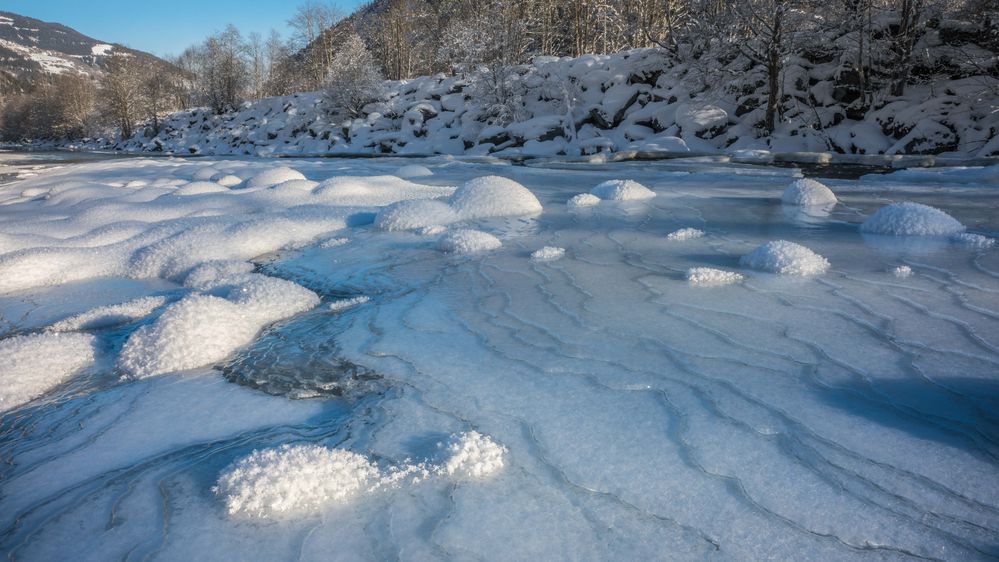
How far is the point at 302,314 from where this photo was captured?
A: 2338 millimetres

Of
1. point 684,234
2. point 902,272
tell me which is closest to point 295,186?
point 684,234

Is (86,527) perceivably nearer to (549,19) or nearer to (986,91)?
(986,91)

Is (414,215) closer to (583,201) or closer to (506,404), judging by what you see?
→ (583,201)

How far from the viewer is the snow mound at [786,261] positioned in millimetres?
2617

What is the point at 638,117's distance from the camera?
1386 cm

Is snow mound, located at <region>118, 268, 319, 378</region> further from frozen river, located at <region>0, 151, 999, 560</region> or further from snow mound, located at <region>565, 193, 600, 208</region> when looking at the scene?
snow mound, located at <region>565, 193, 600, 208</region>

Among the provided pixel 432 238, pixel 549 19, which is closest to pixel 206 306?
pixel 432 238

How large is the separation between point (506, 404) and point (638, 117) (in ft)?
45.8

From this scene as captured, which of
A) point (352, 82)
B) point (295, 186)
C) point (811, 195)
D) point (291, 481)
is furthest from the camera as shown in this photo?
point (352, 82)

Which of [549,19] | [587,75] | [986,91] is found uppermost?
[549,19]

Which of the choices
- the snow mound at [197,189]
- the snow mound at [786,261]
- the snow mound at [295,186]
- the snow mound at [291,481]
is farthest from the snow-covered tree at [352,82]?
the snow mound at [291,481]

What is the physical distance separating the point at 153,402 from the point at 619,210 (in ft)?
13.6

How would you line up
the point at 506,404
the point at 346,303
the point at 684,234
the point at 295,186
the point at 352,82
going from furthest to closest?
the point at 352,82 → the point at 295,186 → the point at 684,234 → the point at 346,303 → the point at 506,404

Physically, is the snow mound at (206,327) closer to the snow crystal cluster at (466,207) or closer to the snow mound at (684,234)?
the snow crystal cluster at (466,207)
